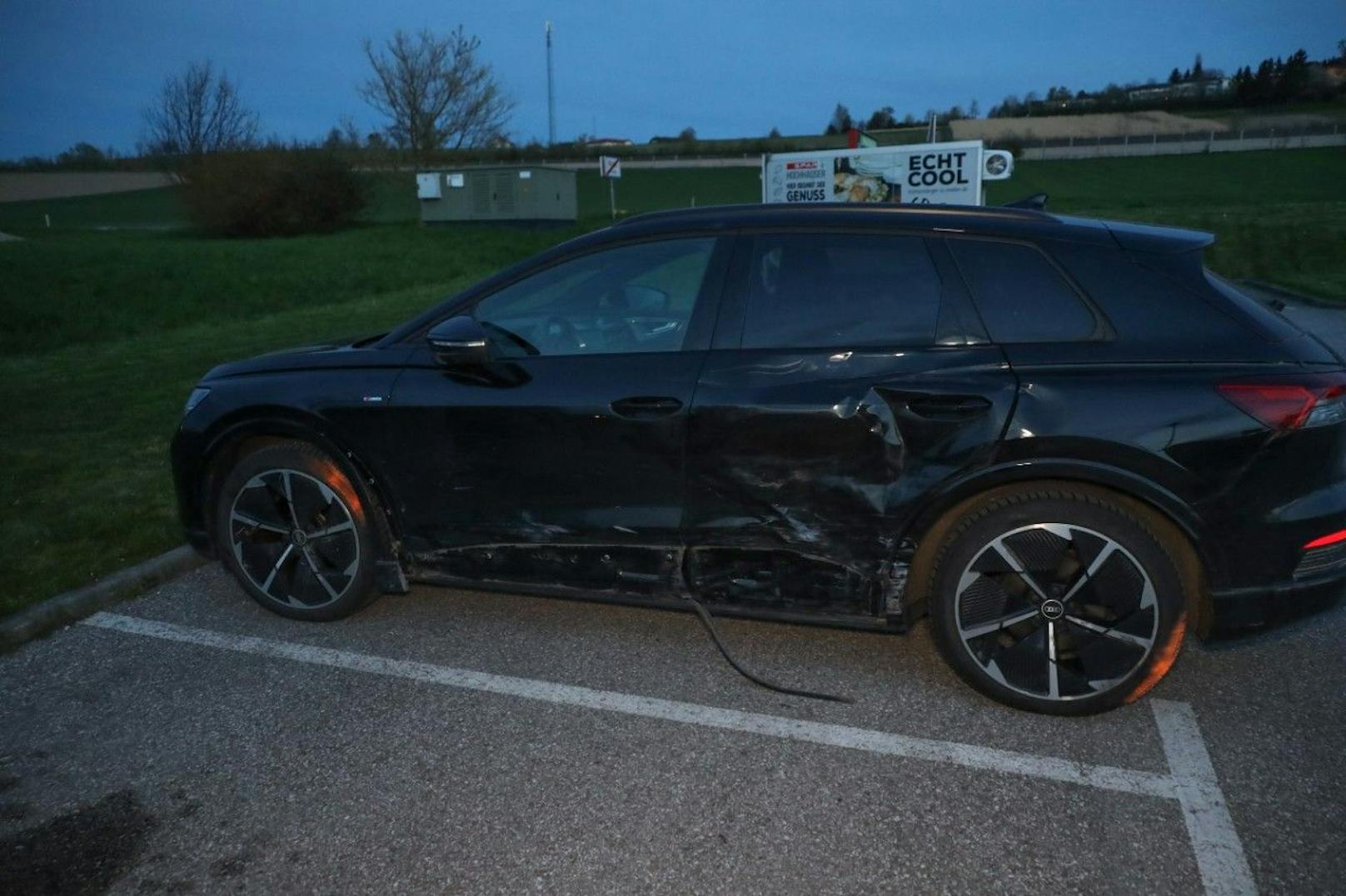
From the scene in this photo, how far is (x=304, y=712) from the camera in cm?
352

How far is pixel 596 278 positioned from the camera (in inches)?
160

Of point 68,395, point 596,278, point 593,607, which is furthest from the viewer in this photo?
point 68,395

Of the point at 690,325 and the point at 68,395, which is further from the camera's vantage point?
the point at 68,395

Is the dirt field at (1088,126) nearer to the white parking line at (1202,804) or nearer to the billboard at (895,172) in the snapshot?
the billboard at (895,172)

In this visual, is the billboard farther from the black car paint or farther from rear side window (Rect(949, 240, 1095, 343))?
the black car paint

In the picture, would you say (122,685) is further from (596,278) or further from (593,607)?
(596,278)

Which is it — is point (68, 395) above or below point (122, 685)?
above

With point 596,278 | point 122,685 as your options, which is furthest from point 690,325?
point 122,685

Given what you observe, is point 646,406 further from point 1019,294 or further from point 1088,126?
point 1088,126

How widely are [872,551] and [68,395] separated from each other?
8722 millimetres

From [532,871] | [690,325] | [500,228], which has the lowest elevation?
[532,871]

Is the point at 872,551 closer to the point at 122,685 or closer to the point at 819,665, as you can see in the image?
the point at 819,665

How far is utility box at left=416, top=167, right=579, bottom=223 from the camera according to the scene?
35.8 meters

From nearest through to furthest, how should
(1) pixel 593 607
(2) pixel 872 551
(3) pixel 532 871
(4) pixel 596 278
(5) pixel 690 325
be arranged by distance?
(3) pixel 532 871
(2) pixel 872 551
(5) pixel 690 325
(4) pixel 596 278
(1) pixel 593 607
